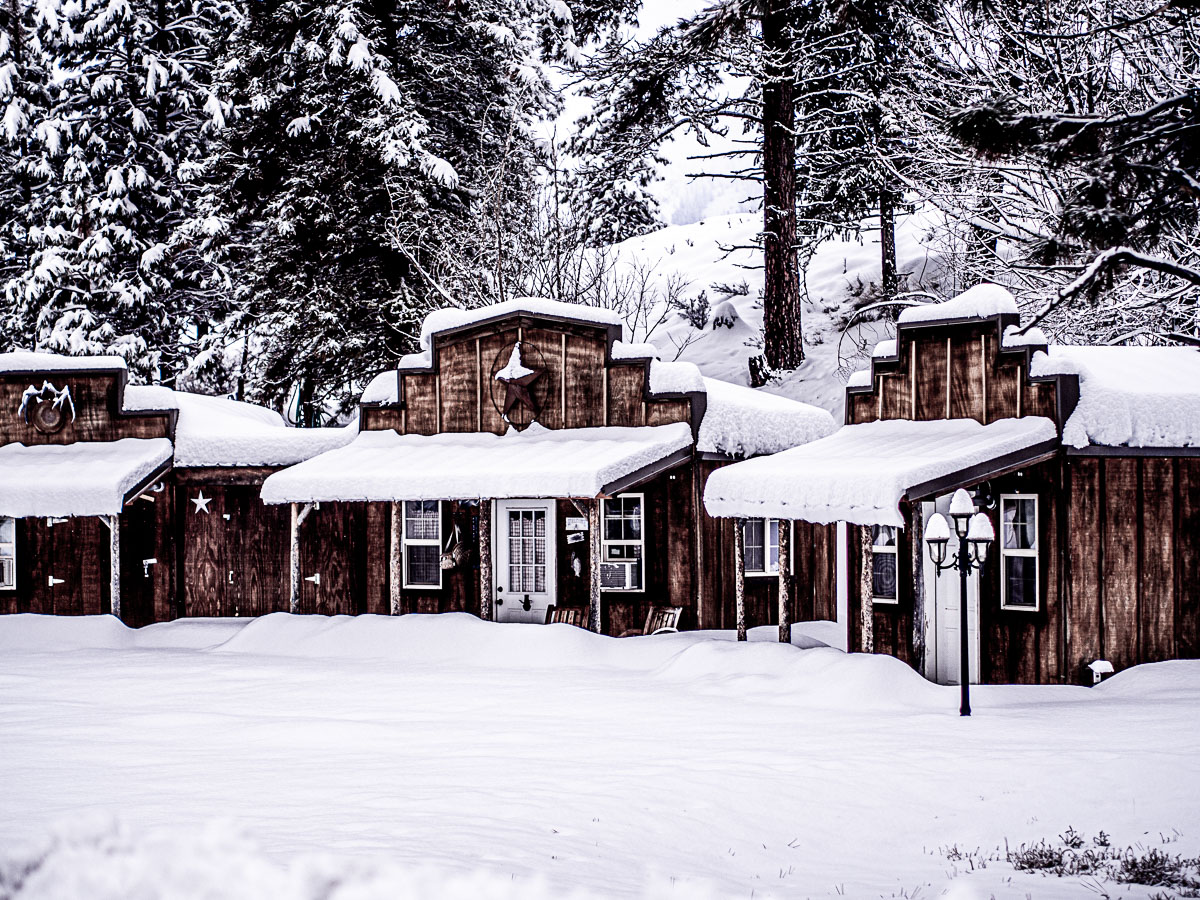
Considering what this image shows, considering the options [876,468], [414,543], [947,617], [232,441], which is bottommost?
[947,617]

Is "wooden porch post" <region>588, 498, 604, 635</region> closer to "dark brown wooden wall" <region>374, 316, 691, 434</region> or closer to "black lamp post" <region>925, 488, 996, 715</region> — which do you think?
"dark brown wooden wall" <region>374, 316, 691, 434</region>

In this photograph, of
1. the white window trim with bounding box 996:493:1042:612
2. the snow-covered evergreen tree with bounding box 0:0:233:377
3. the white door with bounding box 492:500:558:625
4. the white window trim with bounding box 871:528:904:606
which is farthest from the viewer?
the snow-covered evergreen tree with bounding box 0:0:233:377

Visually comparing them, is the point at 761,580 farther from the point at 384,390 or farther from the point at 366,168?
the point at 366,168

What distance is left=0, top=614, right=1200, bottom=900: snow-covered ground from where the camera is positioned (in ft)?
25.8

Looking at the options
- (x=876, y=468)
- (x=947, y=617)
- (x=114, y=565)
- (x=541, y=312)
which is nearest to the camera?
(x=876, y=468)

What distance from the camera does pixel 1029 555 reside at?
15930 mm

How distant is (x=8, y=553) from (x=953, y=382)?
17.1 m

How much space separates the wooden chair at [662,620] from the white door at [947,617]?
14.8ft

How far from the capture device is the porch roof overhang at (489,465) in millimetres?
18594

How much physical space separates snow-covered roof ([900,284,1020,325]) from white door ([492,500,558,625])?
23.7ft

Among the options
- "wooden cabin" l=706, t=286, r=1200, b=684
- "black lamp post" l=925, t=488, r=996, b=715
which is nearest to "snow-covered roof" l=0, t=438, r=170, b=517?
"wooden cabin" l=706, t=286, r=1200, b=684

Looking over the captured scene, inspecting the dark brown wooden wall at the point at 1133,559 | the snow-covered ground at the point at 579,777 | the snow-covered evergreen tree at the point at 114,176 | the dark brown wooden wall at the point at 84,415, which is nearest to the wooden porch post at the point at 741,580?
the snow-covered ground at the point at 579,777

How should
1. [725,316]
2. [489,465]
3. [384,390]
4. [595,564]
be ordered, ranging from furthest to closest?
[725,316] < [384,390] < [489,465] < [595,564]

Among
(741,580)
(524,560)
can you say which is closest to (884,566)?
(741,580)
